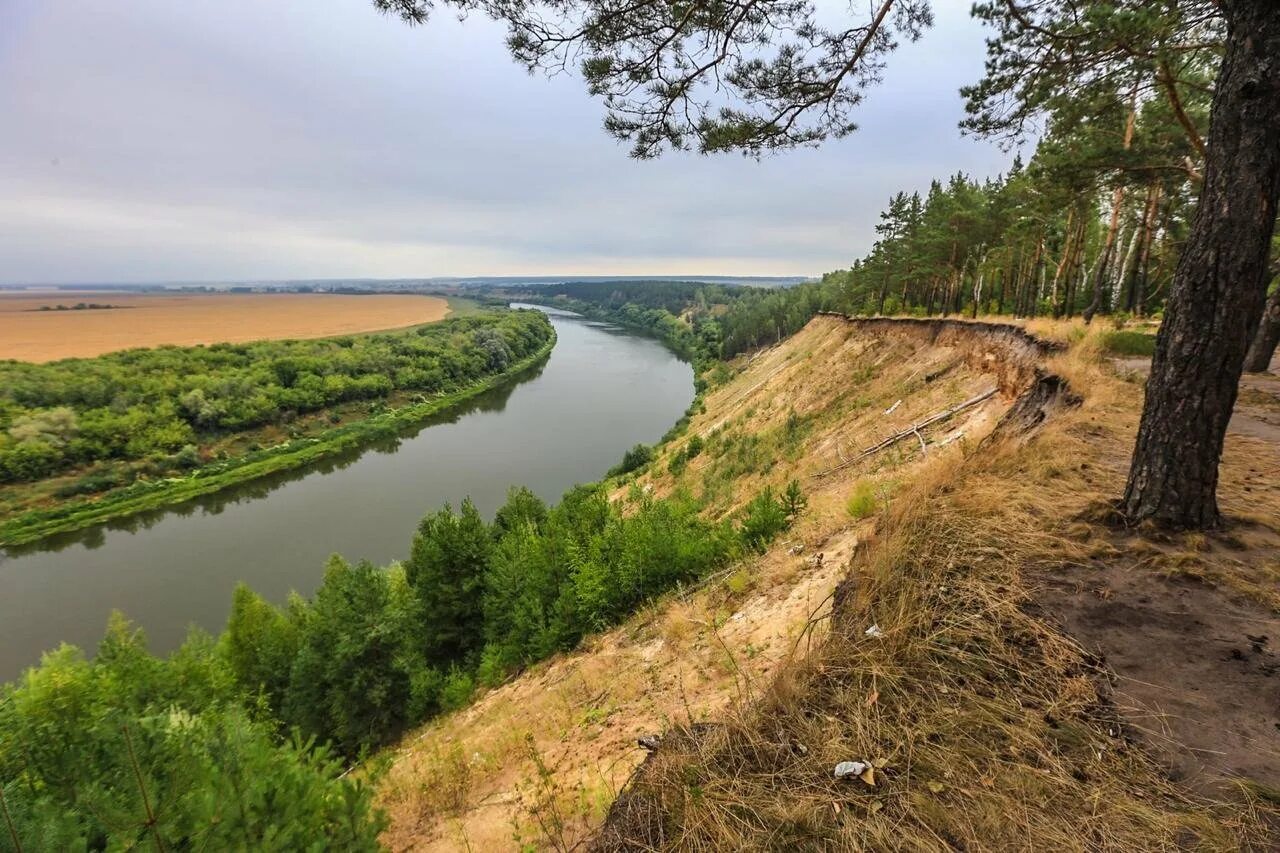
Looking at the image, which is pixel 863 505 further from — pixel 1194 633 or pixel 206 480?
pixel 206 480

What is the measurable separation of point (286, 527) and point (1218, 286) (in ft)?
119

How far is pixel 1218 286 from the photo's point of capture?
11.2 feet

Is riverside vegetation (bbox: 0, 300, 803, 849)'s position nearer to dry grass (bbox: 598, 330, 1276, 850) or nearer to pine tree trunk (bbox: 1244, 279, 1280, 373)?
dry grass (bbox: 598, 330, 1276, 850)

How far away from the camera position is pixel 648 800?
2.84 metres

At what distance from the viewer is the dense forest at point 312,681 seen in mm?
2896

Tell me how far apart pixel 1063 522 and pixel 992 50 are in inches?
199

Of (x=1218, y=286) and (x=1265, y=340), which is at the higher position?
(x=1218, y=286)

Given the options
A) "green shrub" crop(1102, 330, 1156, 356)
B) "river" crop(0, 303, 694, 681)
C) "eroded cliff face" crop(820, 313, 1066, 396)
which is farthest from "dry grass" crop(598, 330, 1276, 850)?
"river" crop(0, 303, 694, 681)

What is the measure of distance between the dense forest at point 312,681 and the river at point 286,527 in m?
9.86

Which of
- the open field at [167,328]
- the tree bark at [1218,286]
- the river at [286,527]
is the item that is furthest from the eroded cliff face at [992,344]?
the open field at [167,328]

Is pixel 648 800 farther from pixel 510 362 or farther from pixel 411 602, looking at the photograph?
pixel 510 362

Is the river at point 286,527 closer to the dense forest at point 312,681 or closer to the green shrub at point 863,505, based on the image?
the dense forest at point 312,681

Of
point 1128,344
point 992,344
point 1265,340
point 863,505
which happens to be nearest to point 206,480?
point 863,505

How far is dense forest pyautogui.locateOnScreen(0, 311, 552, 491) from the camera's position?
35688 mm
